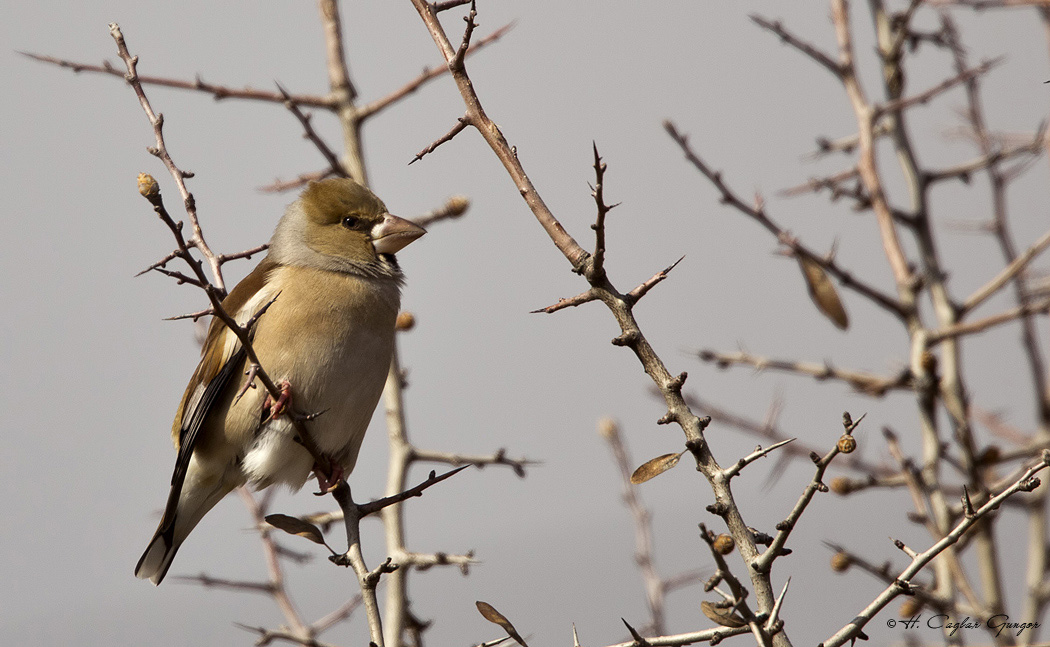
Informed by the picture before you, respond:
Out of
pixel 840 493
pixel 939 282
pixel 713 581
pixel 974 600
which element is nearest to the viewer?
pixel 713 581

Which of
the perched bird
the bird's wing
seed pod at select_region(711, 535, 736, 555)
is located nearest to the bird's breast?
the perched bird

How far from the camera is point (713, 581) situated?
5.58 ft

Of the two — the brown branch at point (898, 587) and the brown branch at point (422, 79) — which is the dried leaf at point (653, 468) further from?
the brown branch at point (422, 79)

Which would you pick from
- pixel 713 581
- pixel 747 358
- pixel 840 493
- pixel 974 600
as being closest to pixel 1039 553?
pixel 974 600

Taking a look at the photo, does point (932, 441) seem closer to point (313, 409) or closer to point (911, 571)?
point (911, 571)

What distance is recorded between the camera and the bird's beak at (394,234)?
4336mm

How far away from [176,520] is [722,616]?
3.27m

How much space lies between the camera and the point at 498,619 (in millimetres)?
2176

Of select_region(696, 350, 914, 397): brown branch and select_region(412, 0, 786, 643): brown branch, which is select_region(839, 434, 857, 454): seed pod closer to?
select_region(412, 0, 786, 643): brown branch

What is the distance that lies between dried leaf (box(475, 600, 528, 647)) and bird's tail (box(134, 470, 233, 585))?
2.26m

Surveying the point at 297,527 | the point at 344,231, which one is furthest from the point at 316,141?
the point at 297,527

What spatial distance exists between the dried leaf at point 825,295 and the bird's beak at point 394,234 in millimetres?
1725

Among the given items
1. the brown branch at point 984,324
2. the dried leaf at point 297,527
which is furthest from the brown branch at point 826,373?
the dried leaf at point 297,527

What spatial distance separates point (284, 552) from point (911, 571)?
11.7 ft
